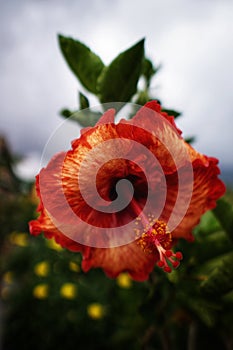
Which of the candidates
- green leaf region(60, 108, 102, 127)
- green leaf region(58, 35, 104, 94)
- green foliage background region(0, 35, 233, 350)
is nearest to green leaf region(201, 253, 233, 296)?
green foliage background region(0, 35, 233, 350)

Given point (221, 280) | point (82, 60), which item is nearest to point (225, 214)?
point (221, 280)

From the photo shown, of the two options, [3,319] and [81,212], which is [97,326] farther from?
[81,212]

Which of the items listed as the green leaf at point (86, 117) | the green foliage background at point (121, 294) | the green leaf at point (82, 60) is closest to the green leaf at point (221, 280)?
the green foliage background at point (121, 294)

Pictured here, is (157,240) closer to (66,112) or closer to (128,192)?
(128,192)

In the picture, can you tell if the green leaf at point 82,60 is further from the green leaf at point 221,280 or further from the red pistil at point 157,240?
the green leaf at point 221,280

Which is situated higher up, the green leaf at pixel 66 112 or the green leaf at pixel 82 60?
the green leaf at pixel 82 60

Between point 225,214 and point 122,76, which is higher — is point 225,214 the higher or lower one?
the lower one

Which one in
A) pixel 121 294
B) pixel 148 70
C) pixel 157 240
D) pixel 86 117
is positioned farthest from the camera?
pixel 121 294
